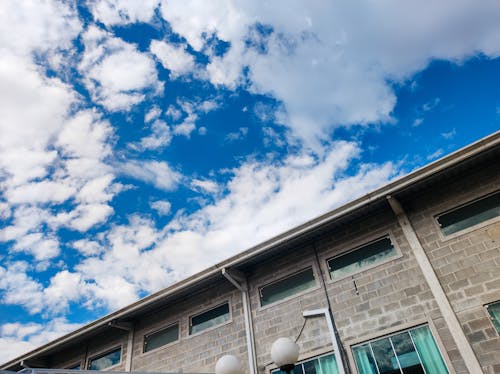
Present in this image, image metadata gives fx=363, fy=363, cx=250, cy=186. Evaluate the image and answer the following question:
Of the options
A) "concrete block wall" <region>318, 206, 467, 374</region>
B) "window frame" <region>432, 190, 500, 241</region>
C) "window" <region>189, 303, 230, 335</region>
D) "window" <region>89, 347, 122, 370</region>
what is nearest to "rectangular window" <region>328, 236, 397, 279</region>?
"concrete block wall" <region>318, 206, 467, 374</region>

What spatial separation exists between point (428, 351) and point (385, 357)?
0.81 metres

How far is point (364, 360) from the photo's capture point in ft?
23.9

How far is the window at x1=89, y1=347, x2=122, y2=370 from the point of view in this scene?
36.2ft

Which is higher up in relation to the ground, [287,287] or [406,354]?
[287,287]

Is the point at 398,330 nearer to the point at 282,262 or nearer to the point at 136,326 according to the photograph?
the point at 282,262

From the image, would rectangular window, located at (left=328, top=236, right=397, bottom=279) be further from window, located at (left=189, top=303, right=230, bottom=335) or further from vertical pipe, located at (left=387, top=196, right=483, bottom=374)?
window, located at (left=189, top=303, right=230, bottom=335)

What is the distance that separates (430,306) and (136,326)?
330 inches

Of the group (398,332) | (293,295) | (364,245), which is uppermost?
(364,245)

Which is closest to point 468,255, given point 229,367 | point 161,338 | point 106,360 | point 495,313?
point 495,313

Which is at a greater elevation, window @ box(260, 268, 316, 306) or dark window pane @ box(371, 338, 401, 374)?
window @ box(260, 268, 316, 306)

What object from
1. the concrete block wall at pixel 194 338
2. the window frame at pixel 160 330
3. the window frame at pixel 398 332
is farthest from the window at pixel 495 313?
the window frame at pixel 160 330

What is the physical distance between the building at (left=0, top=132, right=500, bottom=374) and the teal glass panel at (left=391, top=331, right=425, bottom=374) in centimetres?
2

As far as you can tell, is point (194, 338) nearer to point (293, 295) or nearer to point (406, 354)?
point (293, 295)

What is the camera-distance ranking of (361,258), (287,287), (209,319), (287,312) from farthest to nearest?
1. (209,319)
2. (287,287)
3. (287,312)
4. (361,258)
